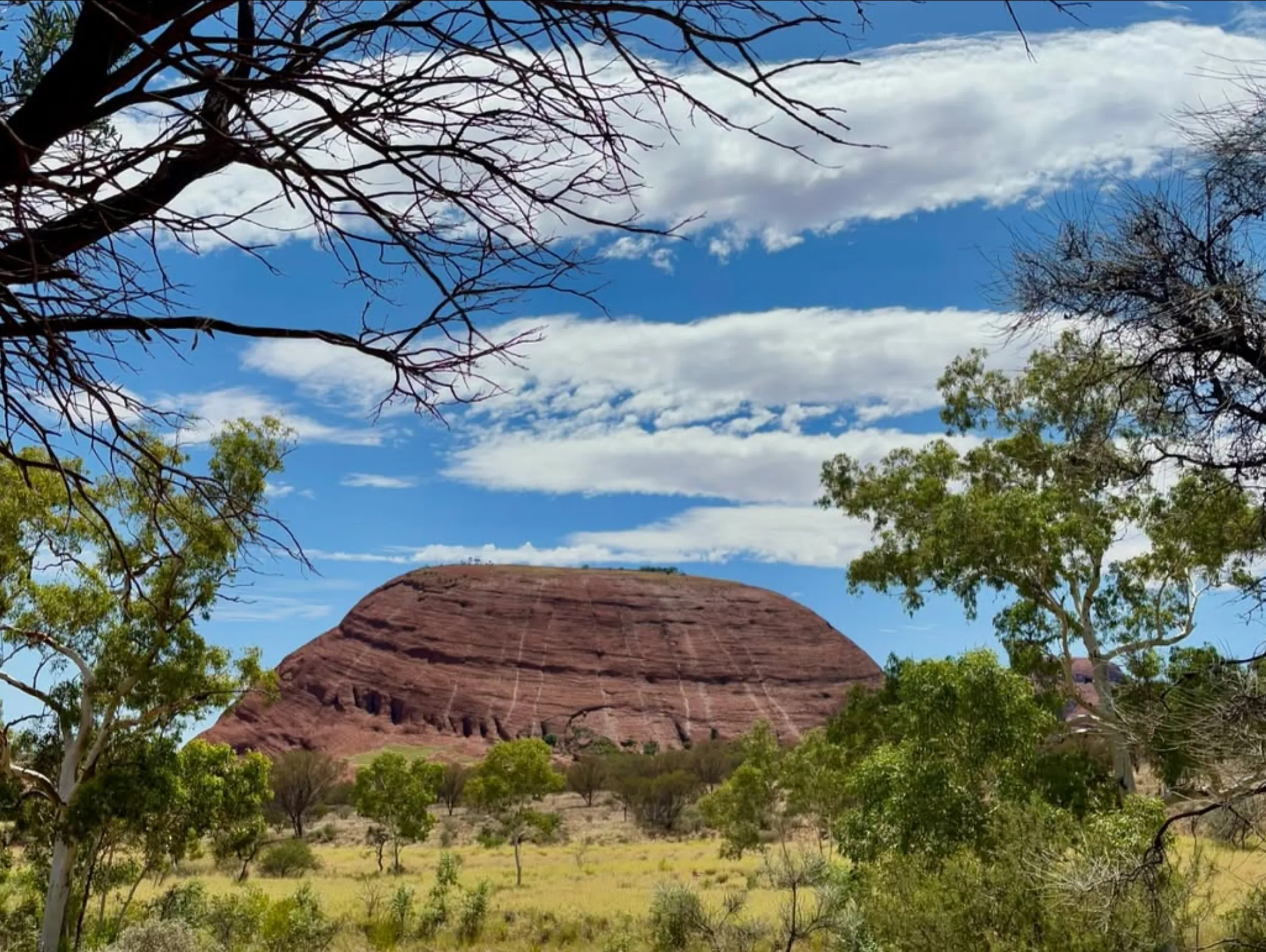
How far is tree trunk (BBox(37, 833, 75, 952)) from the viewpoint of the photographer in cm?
1653

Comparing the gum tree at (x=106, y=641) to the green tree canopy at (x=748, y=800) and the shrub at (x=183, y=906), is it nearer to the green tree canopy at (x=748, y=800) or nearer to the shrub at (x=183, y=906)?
the shrub at (x=183, y=906)

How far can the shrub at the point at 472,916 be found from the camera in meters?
23.8

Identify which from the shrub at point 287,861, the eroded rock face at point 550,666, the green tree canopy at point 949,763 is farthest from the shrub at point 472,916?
the eroded rock face at point 550,666

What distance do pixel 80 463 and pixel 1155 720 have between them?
1505cm

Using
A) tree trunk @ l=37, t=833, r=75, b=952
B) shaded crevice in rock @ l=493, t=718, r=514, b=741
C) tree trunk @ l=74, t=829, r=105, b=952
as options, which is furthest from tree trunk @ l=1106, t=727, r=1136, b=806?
shaded crevice in rock @ l=493, t=718, r=514, b=741

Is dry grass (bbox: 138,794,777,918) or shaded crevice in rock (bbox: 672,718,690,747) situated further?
shaded crevice in rock (bbox: 672,718,690,747)

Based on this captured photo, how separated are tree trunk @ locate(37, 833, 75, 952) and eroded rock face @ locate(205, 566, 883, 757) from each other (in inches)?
3497

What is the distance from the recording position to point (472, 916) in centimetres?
2419

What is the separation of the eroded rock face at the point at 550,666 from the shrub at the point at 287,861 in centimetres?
6523

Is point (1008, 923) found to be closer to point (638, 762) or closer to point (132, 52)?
point (132, 52)

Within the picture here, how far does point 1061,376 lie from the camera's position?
2047cm

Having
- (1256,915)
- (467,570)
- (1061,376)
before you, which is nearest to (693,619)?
(467,570)

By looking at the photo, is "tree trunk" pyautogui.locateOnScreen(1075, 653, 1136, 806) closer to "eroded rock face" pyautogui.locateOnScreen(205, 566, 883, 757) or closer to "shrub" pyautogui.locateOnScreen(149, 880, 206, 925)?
"shrub" pyautogui.locateOnScreen(149, 880, 206, 925)

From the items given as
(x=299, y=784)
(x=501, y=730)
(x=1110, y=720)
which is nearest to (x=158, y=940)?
(x=1110, y=720)
